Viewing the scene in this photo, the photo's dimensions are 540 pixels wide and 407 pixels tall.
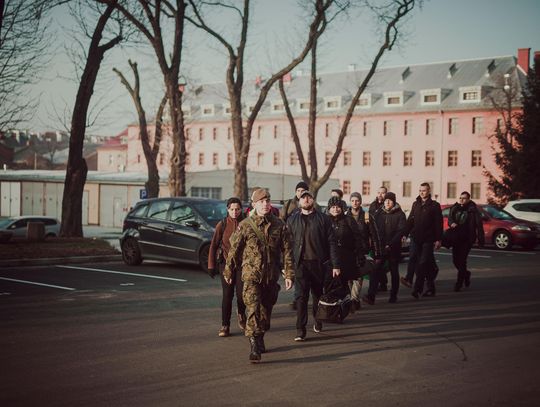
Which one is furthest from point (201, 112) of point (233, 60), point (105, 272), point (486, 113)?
point (105, 272)

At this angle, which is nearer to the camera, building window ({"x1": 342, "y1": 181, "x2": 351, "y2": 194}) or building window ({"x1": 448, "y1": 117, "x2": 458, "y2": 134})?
building window ({"x1": 448, "y1": 117, "x2": 458, "y2": 134})

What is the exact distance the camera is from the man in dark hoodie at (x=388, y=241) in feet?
40.9

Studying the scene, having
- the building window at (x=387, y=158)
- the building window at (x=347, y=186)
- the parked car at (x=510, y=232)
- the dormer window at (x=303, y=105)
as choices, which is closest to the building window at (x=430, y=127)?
the building window at (x=387, y=158)

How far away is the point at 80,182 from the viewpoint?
25.2m

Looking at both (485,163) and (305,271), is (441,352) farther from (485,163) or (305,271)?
(485,163)

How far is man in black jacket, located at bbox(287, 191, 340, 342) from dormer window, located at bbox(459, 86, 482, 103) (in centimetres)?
6944

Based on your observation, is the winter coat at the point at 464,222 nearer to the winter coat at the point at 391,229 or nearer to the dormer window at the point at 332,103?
the winter coat at the point at 391,229

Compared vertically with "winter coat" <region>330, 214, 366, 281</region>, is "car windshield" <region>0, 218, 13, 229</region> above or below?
below

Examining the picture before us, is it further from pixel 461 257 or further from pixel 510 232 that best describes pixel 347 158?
pixel 461 257

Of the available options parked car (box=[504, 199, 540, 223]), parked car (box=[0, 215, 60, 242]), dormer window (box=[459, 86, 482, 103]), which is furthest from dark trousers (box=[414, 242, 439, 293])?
dormer window (box=[459, 86, 482, 103])

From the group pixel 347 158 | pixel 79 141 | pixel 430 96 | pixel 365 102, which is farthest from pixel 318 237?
pixel 365 102

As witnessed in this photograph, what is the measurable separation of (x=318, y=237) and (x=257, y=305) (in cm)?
182

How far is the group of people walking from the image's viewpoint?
8.12m

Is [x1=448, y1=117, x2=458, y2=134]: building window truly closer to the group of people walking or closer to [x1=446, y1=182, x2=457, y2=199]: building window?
[x1=446, y1=182, x2=457, y2=199]: building window
